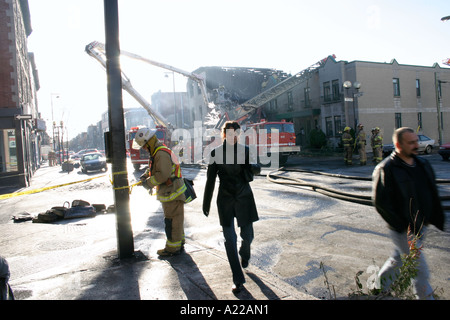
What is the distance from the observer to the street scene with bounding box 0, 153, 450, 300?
141 inches

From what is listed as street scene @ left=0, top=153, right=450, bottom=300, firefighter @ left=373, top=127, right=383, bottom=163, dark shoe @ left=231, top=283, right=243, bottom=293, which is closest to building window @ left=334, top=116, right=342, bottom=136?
firefighter @ left=373, top=127, right=383, bottom=163

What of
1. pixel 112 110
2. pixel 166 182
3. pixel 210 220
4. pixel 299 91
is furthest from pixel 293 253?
pixel 299 91

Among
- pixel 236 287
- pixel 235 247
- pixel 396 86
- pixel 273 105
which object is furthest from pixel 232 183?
pixel 273 105

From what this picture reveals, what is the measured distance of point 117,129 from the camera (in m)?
4.58

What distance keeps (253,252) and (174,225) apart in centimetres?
117

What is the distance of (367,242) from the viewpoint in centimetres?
503

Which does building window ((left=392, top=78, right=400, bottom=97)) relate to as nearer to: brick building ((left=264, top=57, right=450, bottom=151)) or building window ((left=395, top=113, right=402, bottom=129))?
brick building ((left=264, top=57, right=450, bottom=151))

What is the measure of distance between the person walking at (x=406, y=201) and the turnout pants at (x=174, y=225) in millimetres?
2629

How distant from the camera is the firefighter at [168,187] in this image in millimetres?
4672

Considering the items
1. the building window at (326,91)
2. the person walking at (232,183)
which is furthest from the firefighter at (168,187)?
the building window at (326,91)

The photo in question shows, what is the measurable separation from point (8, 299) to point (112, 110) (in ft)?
8.71

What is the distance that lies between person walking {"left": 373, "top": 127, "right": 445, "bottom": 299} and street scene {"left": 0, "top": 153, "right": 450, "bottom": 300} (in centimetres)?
29
